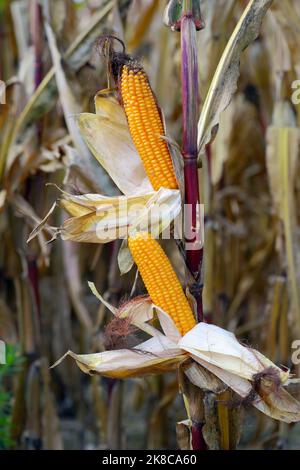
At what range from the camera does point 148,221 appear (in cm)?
97

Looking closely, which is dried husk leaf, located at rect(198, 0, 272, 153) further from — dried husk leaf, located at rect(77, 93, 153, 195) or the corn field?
dried husk leaf, located at rect(77, 93, 153, 195)

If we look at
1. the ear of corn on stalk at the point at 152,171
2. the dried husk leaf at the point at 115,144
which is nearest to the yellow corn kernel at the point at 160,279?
the ear of corn on stalk at the point at 152,171

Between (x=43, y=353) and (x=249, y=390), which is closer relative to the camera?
(x=249, y=390)

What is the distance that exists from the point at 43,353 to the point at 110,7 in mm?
871

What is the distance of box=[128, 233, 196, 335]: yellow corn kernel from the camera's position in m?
0.95

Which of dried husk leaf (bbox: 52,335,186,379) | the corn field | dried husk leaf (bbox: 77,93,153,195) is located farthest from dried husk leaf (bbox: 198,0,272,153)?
dried husk leaf (bbox: 52,335,186,379)

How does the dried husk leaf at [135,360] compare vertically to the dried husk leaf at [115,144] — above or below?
below

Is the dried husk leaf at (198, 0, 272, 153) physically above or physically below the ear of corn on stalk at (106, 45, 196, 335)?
above

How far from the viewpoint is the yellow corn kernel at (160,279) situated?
0.95 meters

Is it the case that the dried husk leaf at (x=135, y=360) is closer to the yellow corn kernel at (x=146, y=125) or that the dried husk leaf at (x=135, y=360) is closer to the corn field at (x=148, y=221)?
the corn field at (x=148, y=221)

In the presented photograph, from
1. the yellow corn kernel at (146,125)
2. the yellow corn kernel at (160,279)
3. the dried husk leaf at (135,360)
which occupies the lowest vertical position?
the dried husk leaf at (135,360)

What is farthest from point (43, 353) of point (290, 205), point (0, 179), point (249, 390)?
point (249, 390)

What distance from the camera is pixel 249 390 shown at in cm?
95
